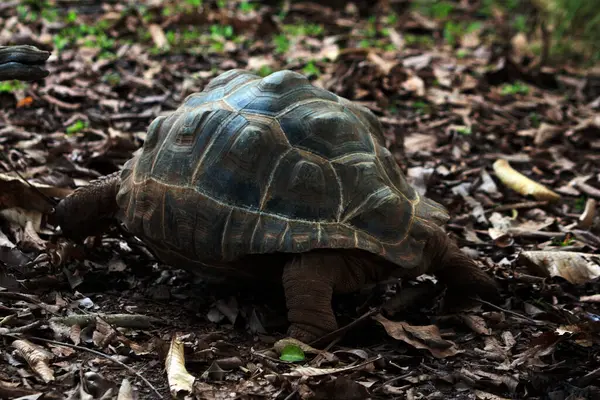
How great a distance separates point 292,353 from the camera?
3.78 metres

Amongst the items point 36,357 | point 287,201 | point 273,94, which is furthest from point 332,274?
point 36,357

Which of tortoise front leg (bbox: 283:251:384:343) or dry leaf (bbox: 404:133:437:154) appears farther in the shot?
dry leaf (bbox: 404:133:437:154)

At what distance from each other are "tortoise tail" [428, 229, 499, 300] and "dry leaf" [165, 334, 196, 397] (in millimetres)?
1603

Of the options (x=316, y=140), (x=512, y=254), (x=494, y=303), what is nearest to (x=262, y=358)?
(x=316, y=140)

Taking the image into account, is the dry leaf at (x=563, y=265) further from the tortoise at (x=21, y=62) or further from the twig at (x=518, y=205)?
the tortoise at (x=21, y=62)

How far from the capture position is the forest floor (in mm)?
3678

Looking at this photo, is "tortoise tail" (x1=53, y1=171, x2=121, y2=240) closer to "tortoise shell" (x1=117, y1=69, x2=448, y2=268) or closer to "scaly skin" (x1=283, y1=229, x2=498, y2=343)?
"tortoise shell" (x1=117, y1=69, x2=448, y2=268)

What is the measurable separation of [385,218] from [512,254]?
1684mm

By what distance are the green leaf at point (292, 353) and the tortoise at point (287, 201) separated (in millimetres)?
145

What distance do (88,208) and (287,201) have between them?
155cm

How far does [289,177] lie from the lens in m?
4.04

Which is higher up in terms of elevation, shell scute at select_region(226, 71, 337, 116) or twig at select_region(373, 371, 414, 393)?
shell scute at select_region(226, 71, 337, 116)

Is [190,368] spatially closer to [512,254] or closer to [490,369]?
[490,369]

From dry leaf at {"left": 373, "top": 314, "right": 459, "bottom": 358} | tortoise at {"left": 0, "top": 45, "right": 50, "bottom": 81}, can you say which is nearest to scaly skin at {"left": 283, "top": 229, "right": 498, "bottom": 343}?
dry leaf at {"left": 373, "top": 314, "right": 459, "bottom": 358}
